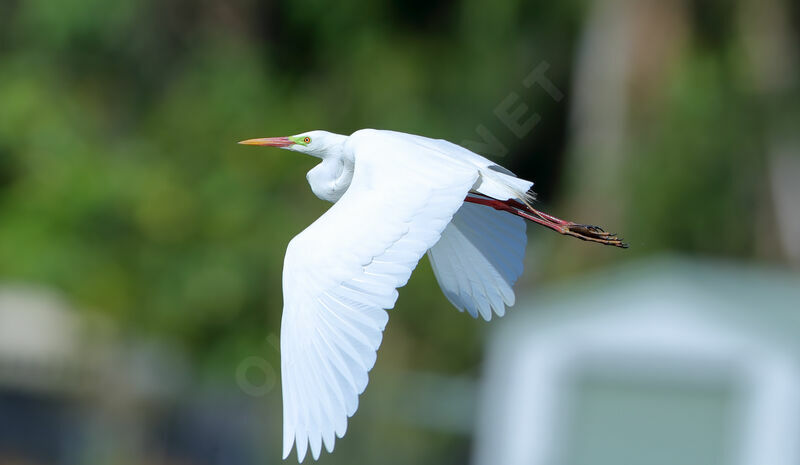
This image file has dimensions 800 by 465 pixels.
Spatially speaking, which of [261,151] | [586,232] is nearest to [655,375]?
[261,151]

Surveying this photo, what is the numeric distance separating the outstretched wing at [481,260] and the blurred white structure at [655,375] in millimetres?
4722

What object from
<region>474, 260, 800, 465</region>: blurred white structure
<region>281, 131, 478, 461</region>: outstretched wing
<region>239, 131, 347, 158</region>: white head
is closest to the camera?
<region>281, 131, 478, 461</region>: outstretched wing

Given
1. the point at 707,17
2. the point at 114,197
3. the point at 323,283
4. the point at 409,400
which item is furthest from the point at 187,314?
the point at 323,283

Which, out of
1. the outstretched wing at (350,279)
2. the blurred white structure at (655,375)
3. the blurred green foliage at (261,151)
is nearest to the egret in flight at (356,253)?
the outstretched wing at (350,279)

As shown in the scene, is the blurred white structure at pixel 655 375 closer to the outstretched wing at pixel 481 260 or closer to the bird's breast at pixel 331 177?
the outstretched wing at pixel 481 260

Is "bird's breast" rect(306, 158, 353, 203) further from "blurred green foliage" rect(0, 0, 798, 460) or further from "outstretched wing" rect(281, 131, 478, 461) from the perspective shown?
"blurred green foliage" rect(0, 0, 798, 460)

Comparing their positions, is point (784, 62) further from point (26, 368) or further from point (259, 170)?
point (26, 368)

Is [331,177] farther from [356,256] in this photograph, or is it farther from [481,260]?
[356,256]

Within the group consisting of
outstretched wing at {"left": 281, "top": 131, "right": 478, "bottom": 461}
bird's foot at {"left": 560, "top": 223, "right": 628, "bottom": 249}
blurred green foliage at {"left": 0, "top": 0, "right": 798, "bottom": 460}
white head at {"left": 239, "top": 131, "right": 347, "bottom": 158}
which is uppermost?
blurred green foliage at {"left": 0, "top": 0, "right": 798, "bottom": 460}

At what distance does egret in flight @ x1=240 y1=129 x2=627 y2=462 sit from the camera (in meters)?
1.95

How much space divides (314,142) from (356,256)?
53 centimetres

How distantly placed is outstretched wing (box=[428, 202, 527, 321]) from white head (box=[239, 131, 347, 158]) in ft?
1.01

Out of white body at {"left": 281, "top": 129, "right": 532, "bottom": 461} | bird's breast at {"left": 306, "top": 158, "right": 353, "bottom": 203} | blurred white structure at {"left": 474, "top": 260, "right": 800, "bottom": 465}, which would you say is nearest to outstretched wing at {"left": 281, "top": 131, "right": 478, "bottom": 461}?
white body at {"left": 281, "top": 129, "right": 532, "bottom": 461}

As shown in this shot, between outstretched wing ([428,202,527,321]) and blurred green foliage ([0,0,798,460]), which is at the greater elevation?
blurred green foliage ([0,0,798,460])
